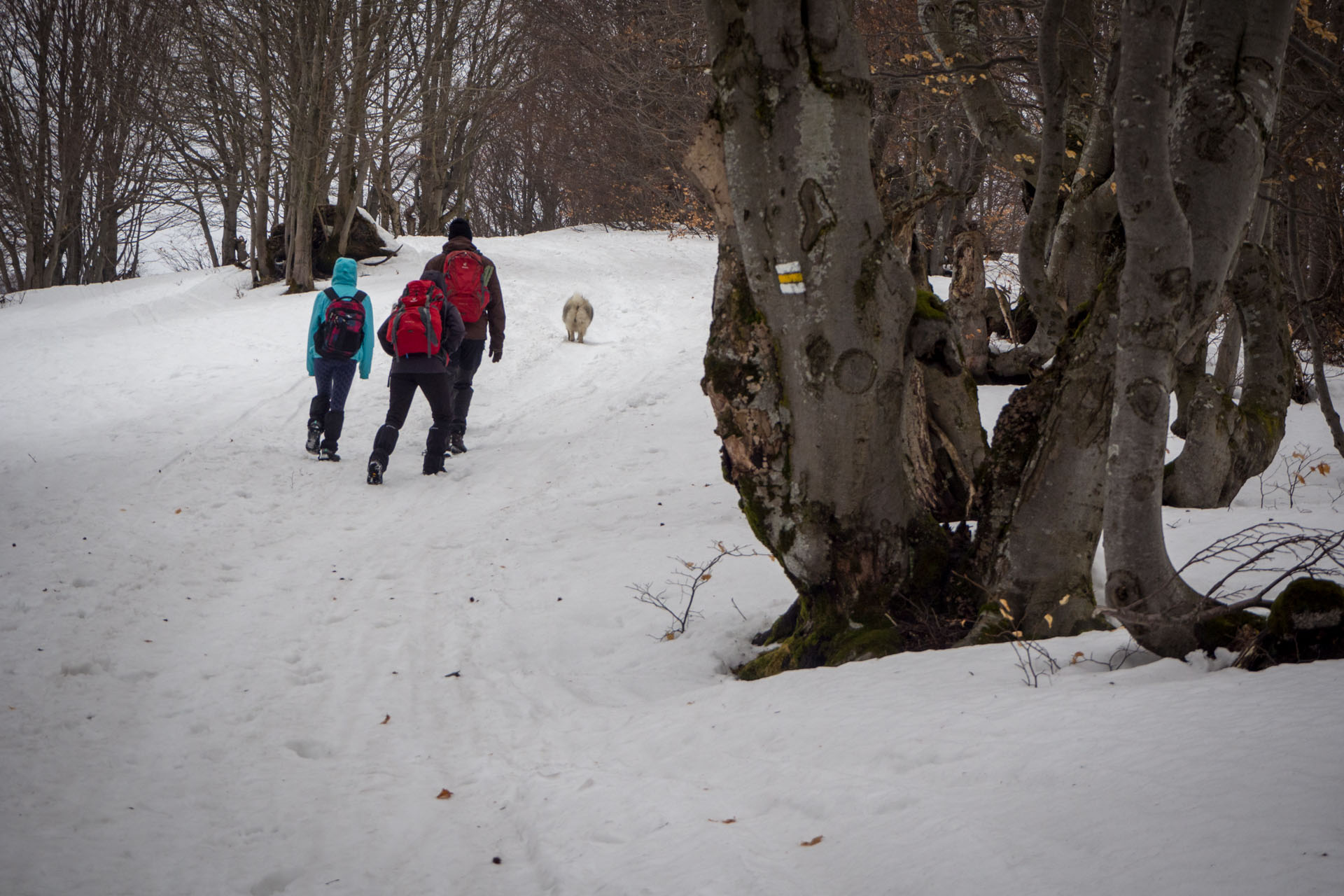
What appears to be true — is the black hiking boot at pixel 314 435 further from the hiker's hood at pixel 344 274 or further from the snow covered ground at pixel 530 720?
the hiker's hood at pixel 344 274

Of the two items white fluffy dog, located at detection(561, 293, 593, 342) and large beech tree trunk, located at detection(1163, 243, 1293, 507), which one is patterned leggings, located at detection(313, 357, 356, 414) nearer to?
white fluffy dog, located at detection(561, 293, 593, 342)

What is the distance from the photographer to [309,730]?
3.68 m

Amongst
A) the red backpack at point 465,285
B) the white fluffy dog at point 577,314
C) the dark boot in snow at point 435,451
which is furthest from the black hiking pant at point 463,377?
the white fluffy dog at point 577,314

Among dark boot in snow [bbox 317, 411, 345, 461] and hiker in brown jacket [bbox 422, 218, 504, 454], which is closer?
dark boot in snow [bbox 317, 411, 345, 461]

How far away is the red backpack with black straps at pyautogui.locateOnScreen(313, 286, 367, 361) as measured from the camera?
26.6ft

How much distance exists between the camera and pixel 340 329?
26.6ft

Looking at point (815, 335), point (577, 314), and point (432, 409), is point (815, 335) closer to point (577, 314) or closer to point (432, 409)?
point (432, 409)

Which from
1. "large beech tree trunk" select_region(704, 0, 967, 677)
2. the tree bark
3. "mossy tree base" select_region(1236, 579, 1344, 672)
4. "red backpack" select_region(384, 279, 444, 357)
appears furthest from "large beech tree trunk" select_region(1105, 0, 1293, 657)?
the tree bark

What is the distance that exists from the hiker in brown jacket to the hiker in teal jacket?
83 centimetres

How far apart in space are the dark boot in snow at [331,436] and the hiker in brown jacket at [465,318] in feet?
3.55

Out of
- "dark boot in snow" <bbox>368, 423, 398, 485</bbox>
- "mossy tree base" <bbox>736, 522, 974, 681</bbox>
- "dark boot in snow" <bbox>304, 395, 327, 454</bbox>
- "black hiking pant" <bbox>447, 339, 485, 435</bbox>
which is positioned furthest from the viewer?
"black hiking pant" <bbox>447, 339, 485, 435</bbox>

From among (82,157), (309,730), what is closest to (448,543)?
(309,730)

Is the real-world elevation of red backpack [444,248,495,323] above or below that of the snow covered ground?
above

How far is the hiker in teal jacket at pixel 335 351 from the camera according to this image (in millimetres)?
8133
